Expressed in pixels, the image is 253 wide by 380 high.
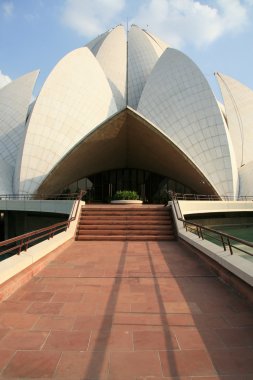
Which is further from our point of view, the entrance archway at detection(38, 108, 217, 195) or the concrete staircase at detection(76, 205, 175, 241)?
the entrance archway at detection(38, 108, 217, 195)

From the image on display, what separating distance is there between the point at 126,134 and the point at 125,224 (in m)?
13.9

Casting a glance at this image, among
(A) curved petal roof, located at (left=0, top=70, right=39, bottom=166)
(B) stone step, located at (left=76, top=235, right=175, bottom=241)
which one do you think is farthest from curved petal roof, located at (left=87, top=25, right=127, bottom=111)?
(B) stone step, located at (left=76, top=235, right=175, bottom=241)

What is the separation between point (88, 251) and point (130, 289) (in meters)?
3.71

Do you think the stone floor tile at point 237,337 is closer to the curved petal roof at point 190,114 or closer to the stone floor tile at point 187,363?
the stone floor tile at point 187,363

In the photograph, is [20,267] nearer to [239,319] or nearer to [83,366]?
[83,366]

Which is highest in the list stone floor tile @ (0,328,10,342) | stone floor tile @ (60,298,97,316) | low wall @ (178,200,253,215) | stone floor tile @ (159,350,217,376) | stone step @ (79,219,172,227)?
low wall @ (178,200,253,215)

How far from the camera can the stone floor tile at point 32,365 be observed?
247 centimetres

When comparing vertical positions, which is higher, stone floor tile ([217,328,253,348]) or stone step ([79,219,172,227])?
stone step ([79,219,172,227])

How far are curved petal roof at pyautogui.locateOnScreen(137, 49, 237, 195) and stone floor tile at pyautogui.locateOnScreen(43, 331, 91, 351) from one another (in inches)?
764

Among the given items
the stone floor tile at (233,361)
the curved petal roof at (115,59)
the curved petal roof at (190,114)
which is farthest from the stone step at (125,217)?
the curved petal roof at (115,59)

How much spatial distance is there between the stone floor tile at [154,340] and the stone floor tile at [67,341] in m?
0.54

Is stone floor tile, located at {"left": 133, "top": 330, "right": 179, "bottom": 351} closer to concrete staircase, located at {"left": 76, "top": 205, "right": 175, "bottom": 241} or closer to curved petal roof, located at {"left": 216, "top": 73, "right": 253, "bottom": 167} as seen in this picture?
concrete staircase, located at {"left": 76, "top": 205, "right": 175, "bottom": 241}

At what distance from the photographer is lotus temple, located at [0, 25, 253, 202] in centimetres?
2248

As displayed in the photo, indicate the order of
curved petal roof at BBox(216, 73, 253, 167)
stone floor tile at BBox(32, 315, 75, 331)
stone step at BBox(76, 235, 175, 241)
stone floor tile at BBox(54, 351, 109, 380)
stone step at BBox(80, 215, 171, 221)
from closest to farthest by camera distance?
stone floor tile at BBox(54, 351, 109, 380), stone floor tile at BBox(32, 315, 75, 331), stone step at BBox(76, 235, 175, 241), stone step at BBox(80, 215, 171, 221), curved petal roof at BBox(216, 73, 253, 167)
